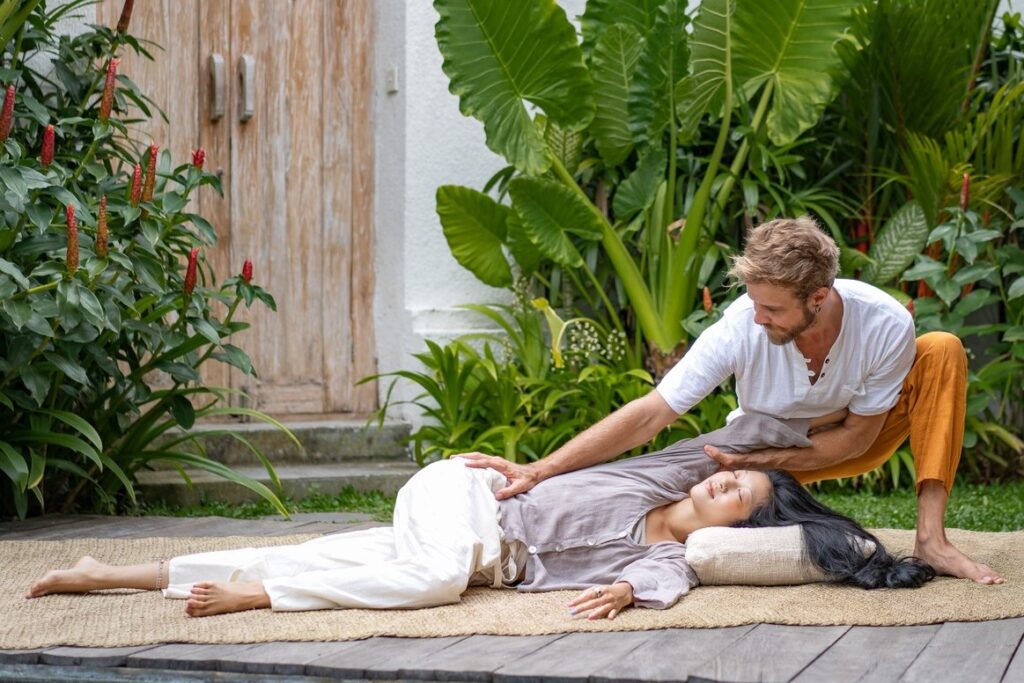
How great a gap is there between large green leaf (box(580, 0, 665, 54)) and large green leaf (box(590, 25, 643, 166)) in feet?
0.67

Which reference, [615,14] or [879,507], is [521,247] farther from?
[879,507]

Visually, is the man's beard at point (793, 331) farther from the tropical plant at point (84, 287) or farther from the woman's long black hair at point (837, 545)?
the tropical plant at point (84, 287)

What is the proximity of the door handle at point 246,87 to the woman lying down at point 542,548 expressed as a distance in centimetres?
291

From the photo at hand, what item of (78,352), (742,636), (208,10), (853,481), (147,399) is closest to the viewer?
(742,636)

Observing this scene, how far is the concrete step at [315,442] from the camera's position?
5395 millimetres

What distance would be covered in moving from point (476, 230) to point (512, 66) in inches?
30.0

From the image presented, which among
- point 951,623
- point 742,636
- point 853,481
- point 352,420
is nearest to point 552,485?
point 742,636

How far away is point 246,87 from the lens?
5695 millimetres

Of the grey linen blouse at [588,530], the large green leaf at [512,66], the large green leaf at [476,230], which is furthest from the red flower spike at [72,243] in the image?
the large green leaf at [476,230]

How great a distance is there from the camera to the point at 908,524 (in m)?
4.55

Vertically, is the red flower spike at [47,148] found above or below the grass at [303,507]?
above

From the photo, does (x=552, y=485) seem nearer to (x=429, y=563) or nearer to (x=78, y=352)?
(x=429, y=563)

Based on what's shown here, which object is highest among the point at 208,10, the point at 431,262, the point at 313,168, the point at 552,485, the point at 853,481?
the point at 208,10

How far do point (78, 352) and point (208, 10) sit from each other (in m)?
2.12
